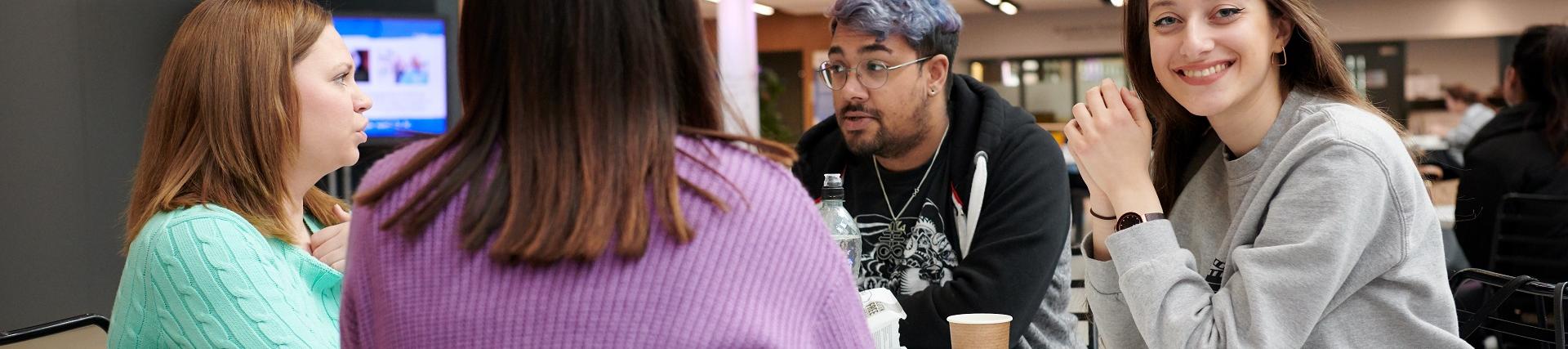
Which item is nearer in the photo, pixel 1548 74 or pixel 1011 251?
pixel 1011 251

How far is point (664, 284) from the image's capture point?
825 millimetres

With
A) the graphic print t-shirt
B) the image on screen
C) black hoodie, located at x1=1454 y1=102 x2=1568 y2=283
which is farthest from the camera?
the image on screen

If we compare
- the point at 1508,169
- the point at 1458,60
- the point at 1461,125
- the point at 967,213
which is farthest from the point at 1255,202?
the point at 1458,60

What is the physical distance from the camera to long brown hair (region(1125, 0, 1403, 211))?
1.48 meters

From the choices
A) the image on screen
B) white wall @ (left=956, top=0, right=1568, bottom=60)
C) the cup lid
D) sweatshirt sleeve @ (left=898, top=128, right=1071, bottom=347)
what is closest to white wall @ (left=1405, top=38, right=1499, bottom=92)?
white wall @ (left=956, top=0, right=1568, bottom=60)

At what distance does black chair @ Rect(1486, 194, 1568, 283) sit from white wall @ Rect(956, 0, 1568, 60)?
7982 millimetres

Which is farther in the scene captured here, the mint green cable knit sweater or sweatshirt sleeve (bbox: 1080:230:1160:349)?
sweatshirt sleeve (bbox: 1080:230:1160:349)

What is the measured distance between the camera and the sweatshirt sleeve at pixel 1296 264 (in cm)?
129

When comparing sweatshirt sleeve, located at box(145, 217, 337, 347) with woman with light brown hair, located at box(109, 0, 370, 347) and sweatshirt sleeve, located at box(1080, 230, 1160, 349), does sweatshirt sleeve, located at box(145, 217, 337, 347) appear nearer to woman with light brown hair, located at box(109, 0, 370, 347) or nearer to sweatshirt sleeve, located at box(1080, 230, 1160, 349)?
woman with light brown hair, located at box(109, 0, 370, 347)

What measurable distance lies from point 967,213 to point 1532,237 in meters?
2.64

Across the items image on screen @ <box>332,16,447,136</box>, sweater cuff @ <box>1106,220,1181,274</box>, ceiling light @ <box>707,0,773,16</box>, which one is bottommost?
sweater cuff @ <box>1106,220,1181,274</box>

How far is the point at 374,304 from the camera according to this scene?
35.0 inches

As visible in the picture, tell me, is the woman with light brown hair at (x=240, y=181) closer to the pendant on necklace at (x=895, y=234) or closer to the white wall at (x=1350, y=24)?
the pendant on necklace at (x=895, y=234)

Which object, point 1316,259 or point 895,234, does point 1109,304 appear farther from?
point 895,234
